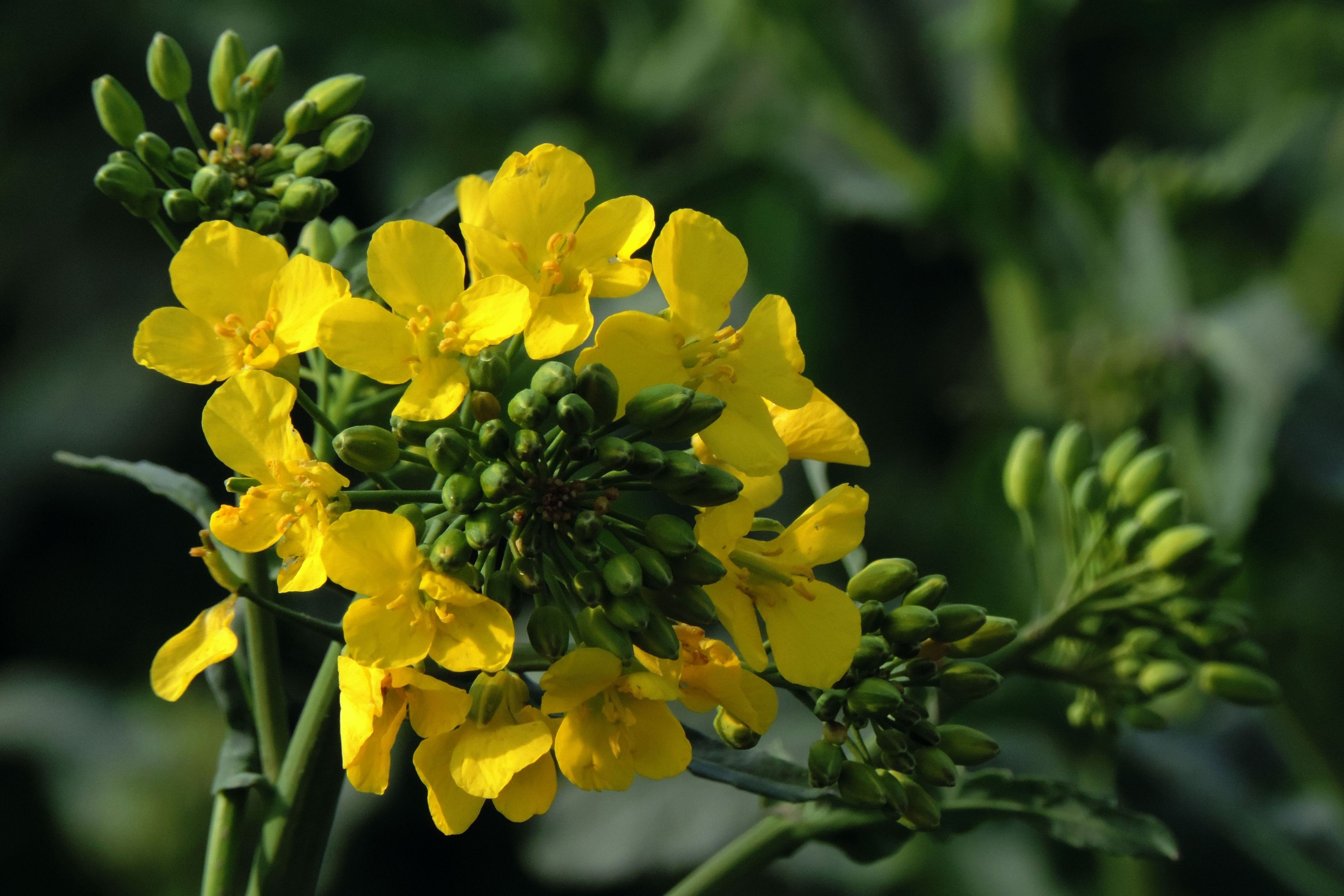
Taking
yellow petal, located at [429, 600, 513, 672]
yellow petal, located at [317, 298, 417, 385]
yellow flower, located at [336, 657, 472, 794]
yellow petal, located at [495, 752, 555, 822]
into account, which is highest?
yellow petal, located at [317, 298, 417, 385]

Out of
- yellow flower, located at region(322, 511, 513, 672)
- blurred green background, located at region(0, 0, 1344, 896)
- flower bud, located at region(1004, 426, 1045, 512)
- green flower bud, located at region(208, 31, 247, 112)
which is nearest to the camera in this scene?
yellow flower, located at region(322, 511, 513, 672)

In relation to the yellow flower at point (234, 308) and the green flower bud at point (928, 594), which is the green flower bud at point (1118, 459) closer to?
the green flower bud at point (928, 594)

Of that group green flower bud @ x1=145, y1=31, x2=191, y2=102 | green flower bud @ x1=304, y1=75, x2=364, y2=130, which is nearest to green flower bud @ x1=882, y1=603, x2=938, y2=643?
green flower bud @ x1=304, y1=75, x2=364, y2=130

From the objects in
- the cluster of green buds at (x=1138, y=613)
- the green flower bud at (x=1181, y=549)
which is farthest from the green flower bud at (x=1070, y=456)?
the green flower bud at (x=1181, y=549)

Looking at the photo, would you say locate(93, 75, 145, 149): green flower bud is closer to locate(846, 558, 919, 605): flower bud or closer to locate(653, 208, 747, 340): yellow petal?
locate(653, 208, 747, 340): yellow petal

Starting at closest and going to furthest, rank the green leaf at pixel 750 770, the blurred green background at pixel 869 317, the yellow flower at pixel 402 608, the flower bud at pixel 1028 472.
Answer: the yellow flower at pixel 402 608 → the green leaf at pixel 750 770 → the flower bud at pixel 1028 472 → the blurred green background at pixel 869 317

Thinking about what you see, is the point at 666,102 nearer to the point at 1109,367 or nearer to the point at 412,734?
the point at 1109,367
